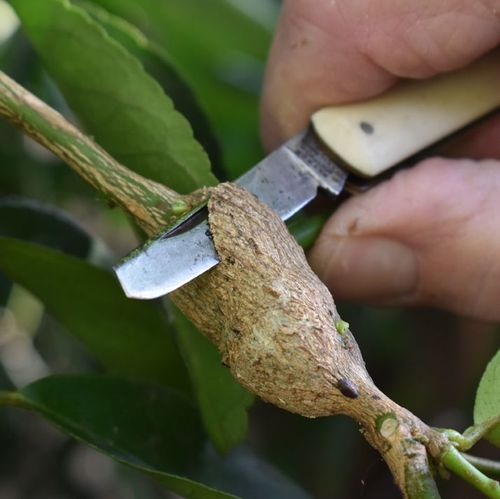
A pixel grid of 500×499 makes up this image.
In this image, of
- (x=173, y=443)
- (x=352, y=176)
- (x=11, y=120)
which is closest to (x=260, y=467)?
(x=173, y=443)

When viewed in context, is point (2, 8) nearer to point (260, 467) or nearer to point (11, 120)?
point (11, 120)

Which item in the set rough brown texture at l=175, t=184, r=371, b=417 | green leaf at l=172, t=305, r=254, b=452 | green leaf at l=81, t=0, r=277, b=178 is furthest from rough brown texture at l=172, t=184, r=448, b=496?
green leaf at l=81, t=0, r=277, b=178

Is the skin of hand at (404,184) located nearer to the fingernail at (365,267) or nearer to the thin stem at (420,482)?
the fingernail at (365,267)

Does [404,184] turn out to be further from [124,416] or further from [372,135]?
[124,416]

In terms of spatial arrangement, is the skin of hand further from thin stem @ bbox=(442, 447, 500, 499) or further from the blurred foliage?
thin stem @ bbox=(442, 447, 500, 499)

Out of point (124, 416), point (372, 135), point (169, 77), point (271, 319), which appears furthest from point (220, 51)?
point (271, 319)

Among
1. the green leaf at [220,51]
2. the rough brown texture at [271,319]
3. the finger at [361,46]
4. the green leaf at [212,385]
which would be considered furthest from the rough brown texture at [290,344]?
the green leaf at [220,51]

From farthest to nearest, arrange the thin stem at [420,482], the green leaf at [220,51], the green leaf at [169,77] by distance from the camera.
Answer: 1. the green leaf at [220,51]
2. the green leaf at [169,77]
3. the thin stem at [420,482]
